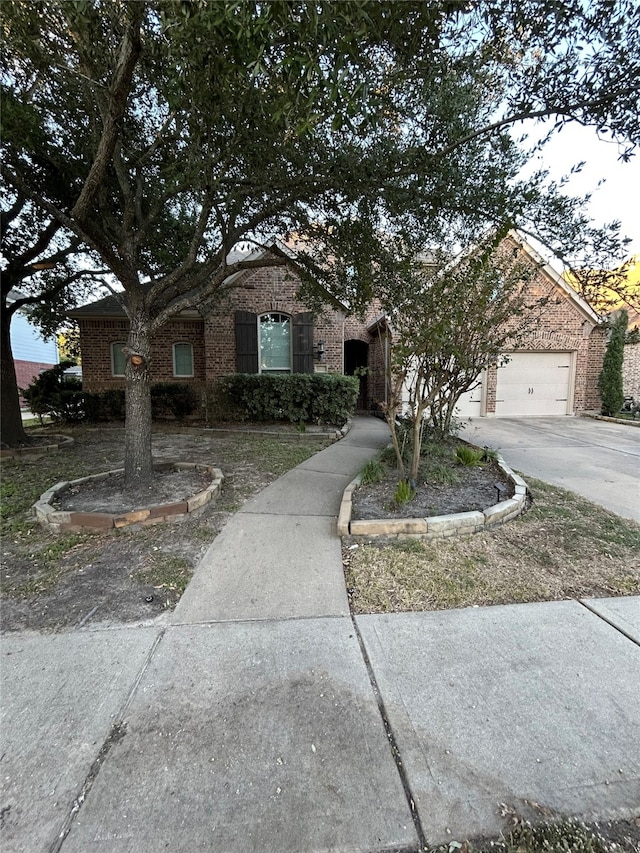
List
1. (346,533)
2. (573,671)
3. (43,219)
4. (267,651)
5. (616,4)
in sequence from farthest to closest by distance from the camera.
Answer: (43,219) → (346,533) → (616,4) → (267,651) → (573,671)

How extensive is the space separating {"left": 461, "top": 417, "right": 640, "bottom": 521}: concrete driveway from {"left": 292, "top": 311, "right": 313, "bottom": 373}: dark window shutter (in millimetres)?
4609

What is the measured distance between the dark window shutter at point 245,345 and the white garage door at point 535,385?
7606 mm

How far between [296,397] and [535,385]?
26.8 ft

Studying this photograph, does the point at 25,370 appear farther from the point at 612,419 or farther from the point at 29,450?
the point at 612,419

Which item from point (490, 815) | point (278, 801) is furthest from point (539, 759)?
point (278, 801)

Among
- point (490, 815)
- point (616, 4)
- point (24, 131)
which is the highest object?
point (616, 4)

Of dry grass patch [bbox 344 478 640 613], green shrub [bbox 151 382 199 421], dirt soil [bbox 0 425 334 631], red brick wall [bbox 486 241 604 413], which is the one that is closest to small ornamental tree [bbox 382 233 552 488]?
dry grass patch [bbox 344 478 640 613]

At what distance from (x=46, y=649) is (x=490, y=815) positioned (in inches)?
87.7

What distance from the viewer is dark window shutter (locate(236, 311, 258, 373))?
36.6ft

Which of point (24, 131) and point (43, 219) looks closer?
point (24, 131)

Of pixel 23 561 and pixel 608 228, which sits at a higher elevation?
pixel 608 228

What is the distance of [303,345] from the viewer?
446 inches

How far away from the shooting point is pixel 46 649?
219 cm

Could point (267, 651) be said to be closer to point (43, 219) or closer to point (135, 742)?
point (135, 742)
